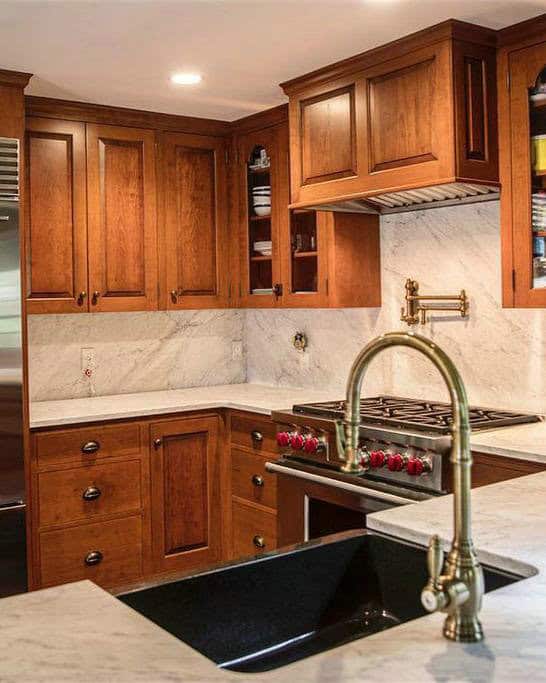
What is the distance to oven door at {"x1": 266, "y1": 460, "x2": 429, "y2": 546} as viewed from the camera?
3.11 meters

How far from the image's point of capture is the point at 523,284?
3012 mm

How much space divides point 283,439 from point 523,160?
1.46m

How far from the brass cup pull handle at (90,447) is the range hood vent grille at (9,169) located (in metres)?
1.08

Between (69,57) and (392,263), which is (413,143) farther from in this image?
(69,57)

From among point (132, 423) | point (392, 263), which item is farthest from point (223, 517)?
point (392, 263)

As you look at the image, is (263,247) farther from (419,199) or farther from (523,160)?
(523,160)

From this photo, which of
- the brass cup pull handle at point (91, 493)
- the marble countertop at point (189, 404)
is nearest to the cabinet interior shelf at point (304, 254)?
the marble countertop at point (189, 404)

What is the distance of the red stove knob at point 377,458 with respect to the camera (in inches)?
123

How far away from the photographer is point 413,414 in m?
3.34

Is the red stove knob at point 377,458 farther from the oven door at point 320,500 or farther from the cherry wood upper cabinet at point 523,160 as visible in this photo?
the cherry wood upper cabinet at point 523,160

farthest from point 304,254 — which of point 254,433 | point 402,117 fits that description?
point 402,117

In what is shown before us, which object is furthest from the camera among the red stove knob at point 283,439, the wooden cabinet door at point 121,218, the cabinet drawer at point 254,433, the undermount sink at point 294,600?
the wooden cabinet door at point 121,218

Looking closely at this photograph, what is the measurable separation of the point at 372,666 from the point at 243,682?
17 cm

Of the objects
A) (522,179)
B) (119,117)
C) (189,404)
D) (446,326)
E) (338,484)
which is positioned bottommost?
(338,484)
